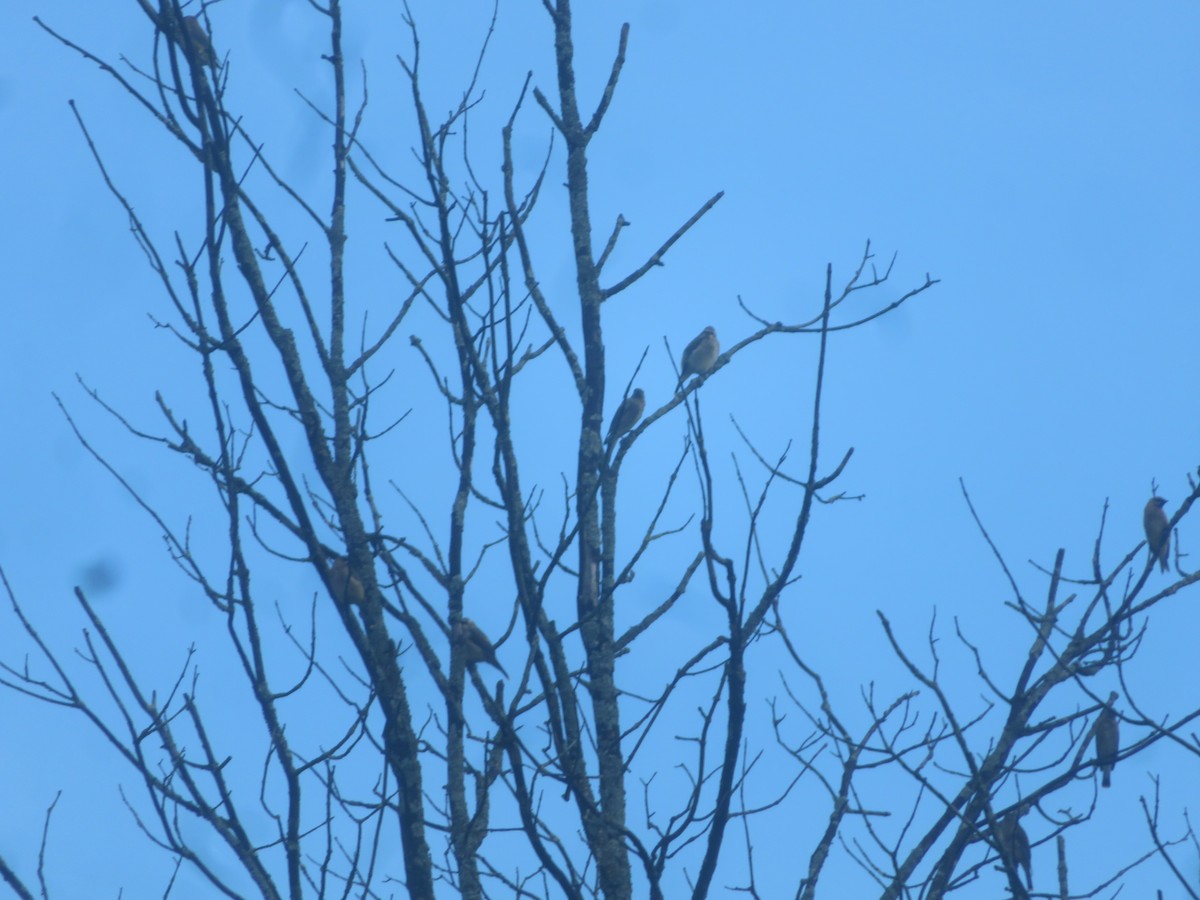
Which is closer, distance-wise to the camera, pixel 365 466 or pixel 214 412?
pixel 214 412

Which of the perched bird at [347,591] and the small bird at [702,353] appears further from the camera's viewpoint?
the small bird at [702,353]

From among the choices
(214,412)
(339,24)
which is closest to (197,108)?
(214,412)

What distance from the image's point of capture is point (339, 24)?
210 inches

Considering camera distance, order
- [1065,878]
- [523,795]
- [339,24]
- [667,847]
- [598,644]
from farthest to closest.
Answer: [339,24] → [598,644] → [1065,878] → [667,847] → [523,795]

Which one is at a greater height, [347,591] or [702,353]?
[702,353]

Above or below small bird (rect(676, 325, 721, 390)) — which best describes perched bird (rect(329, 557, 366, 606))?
below

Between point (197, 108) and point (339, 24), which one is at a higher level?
point (339, 24)

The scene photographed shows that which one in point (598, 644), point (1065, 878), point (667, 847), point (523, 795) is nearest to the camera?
point (523, 795)

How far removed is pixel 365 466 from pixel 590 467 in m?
0.97

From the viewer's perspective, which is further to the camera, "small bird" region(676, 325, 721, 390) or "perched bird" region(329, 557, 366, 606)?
"small bird" region(676, 325, 721, 390)

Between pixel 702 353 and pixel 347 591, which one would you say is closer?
pixel 347 591

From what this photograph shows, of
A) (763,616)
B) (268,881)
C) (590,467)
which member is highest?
(590,467)

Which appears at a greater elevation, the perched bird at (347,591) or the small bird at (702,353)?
the small bird at (702,353)

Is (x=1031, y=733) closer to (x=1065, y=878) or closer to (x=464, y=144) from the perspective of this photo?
(x=1065, y=878)
